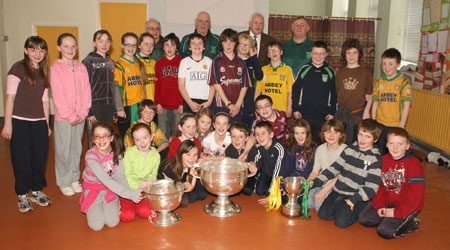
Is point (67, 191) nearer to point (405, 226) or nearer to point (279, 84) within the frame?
point (279, 84)

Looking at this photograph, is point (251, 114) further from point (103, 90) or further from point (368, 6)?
point (368, 6)

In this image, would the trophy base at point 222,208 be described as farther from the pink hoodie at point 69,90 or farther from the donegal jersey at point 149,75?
the donegal jersey at point 149,75

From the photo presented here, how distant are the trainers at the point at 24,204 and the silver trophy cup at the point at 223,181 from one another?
1.55 metres

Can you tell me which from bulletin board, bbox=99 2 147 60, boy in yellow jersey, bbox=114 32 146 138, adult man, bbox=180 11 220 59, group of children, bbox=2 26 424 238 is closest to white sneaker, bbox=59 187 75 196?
group of children, bbox=2 26 424 238

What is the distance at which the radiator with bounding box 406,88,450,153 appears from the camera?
5.18 m

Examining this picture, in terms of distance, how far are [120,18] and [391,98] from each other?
4.87m

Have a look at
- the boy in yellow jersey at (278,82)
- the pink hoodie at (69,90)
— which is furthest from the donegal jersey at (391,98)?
the pink hoodie at (69,90)

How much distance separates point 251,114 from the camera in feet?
14.4

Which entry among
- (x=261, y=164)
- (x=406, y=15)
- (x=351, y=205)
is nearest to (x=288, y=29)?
(x=406, y=15)

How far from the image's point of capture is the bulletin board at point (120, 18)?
6543mm

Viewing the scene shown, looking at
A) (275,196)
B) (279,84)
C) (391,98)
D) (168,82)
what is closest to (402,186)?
(275,196)

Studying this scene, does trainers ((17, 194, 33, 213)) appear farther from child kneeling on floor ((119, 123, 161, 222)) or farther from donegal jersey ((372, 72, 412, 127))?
donegal jersey ((372, 72, 412, 127))

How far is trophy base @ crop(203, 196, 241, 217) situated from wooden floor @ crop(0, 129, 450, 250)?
0.18 feet

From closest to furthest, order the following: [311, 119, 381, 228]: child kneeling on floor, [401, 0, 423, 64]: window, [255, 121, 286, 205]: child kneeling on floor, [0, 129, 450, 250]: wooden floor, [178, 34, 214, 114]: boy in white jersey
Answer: [0, 129, 450, 250]: wooden floor < [311, 119, 381, 228]: child kneeling on floor < [255, 121, 286, 205]: child kneeling on floor < [178, 34, 214, 114]: boy in white jersey < [401, 0, 423, 64]: window
